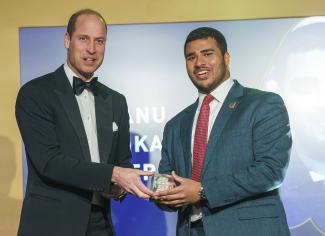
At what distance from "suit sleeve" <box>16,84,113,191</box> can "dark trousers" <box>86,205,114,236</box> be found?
0.19 m

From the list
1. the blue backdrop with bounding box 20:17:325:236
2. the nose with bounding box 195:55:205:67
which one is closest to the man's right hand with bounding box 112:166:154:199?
the nose with bounding box 195:55:205:67

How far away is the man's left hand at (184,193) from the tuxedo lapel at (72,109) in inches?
19.0

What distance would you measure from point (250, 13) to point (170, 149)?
5.74 ft

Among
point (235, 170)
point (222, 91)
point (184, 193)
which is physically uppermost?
point (222, 91)

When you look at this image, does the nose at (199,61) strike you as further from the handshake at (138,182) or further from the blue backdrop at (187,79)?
the blue backdrop at (187,79)

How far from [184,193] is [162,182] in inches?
5.7

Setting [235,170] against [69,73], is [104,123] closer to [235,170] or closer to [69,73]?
[69,73]

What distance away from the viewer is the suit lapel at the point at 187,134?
2789 millimetres

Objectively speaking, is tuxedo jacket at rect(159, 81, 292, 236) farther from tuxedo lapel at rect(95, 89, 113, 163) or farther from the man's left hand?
tuxedo lapel at rect(95, 89, 113, 163)

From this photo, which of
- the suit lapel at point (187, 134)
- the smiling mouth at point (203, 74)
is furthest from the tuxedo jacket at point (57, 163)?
the smiling mouth at point (203, 74)

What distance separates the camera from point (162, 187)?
2654 mm

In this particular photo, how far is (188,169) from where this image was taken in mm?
2777

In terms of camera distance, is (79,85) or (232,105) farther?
(79,85)

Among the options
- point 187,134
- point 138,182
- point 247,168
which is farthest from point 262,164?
point 138,182
